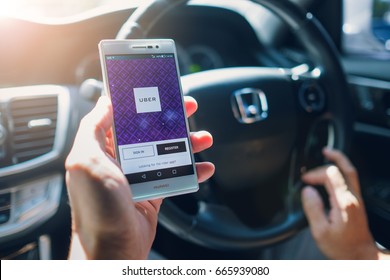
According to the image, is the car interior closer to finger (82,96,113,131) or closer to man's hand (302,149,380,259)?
man's hand (302,149,380,259)

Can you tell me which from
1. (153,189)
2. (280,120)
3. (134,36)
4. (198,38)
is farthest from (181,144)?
(198,38)

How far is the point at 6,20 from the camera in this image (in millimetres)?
1111

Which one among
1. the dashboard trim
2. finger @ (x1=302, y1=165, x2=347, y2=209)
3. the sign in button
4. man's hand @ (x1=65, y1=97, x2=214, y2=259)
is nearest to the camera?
man's hand @ (x1=65, y1=97, x2=214, y2=259)

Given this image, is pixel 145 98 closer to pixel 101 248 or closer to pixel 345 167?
pixel 101 248

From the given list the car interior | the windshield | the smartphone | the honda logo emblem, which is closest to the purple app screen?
the smartphone

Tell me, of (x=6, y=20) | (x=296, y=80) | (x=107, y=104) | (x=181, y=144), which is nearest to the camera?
(x=107, y=104)

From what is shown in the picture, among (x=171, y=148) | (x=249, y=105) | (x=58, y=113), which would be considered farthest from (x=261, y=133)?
(x=58, y=113)

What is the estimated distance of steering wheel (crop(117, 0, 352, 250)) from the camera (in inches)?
42.3

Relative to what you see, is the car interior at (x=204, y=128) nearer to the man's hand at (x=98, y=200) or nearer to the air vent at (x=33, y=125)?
the air vent at (x=33, y=125)

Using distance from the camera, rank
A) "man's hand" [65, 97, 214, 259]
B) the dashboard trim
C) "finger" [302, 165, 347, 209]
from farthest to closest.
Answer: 1. "finger" [302, 165, 347, 209]
2. the dashboard trim
3. "man's hand" [65, 97, 214, 259]

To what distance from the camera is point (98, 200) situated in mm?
672

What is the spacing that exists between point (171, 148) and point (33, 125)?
0.35m
